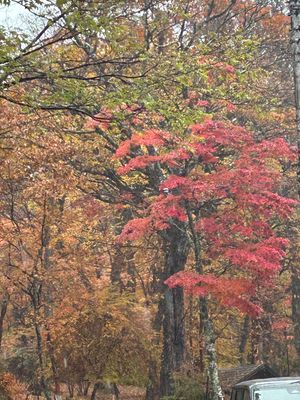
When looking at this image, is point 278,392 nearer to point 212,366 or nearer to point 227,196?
point 212,366

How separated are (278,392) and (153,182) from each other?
11.3 meters

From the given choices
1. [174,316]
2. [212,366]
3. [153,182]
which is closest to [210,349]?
[212,366]

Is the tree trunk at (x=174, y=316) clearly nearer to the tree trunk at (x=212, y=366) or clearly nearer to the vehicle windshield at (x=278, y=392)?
the tree trunk at (x=212, y=366)

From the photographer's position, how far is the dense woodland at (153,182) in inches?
452

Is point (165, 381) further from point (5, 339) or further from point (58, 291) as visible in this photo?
point (5, 339)

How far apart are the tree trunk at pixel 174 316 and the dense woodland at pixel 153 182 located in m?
0.05

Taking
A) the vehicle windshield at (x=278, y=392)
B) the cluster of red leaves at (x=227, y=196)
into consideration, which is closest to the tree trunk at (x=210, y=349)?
the cluster of red leaves at (x=227, y=196)

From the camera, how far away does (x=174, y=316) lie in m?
19.0

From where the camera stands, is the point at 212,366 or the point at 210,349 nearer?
the point at 212,366

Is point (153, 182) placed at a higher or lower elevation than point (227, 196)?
higher

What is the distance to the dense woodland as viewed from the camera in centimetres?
1148

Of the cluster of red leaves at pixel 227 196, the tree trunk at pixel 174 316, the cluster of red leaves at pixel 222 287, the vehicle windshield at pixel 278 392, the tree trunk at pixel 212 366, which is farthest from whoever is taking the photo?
the tree trunk at pixel 174 316

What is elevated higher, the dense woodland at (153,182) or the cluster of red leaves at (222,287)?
the dense woodland at (153,182)

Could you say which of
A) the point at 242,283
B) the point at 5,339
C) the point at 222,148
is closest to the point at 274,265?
the point at 242,283
